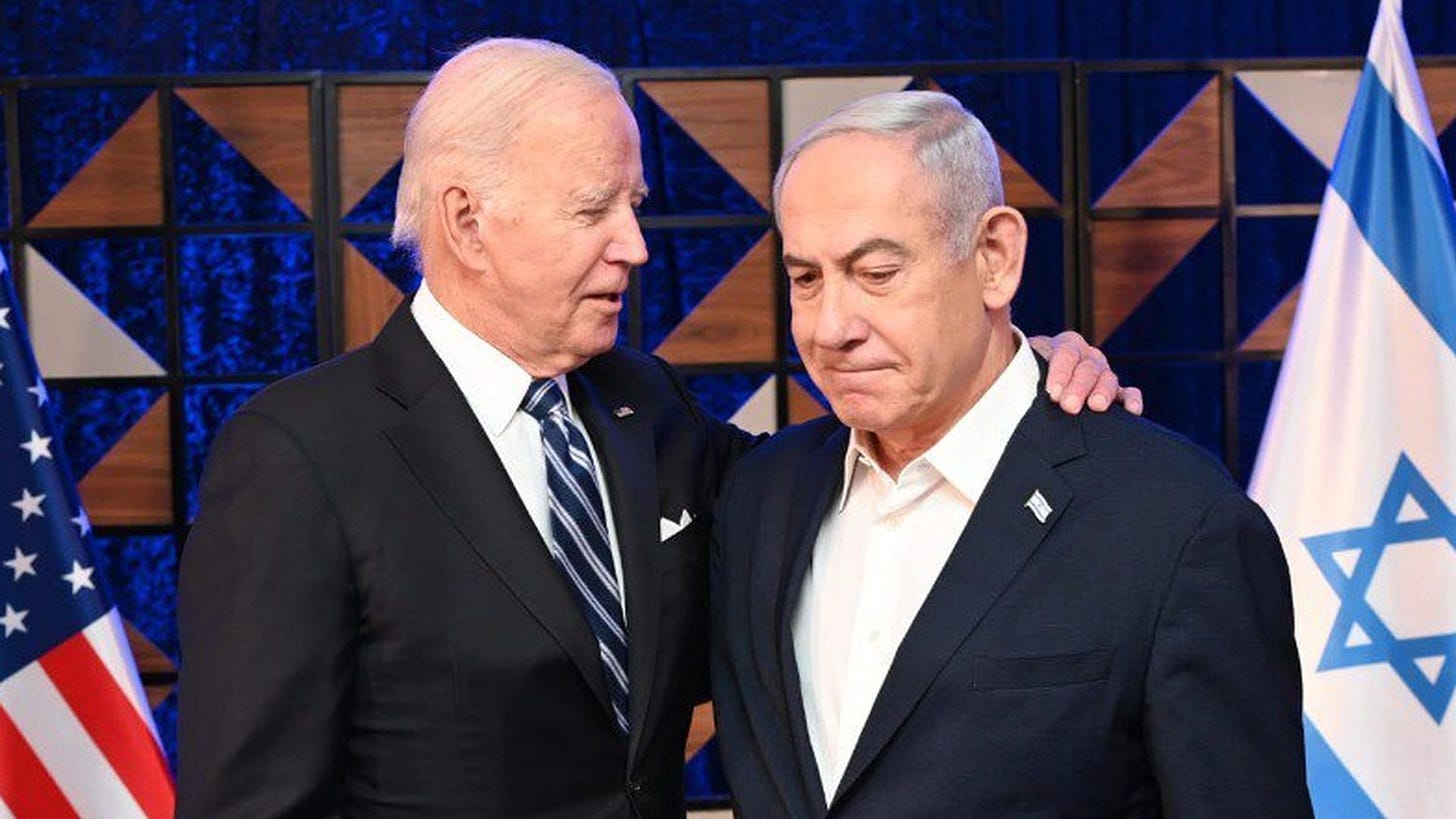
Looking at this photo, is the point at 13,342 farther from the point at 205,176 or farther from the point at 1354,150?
the point at 1354,150

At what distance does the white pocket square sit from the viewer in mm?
2062

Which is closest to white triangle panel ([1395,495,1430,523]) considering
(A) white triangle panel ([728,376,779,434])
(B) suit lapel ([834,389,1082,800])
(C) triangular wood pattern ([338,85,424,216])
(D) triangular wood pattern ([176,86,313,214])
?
(A) white triangle panel ([728,376,779,434])

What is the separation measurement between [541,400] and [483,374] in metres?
0.07

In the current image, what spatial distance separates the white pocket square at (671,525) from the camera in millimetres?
2062

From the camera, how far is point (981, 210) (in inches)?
70.9

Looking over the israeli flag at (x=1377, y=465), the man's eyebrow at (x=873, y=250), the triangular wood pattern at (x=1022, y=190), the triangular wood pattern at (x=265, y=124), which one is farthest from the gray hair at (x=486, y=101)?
the triangular wood pattern at (x=1022, y=190)

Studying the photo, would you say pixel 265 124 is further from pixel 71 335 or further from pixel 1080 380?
pixel 1080 380

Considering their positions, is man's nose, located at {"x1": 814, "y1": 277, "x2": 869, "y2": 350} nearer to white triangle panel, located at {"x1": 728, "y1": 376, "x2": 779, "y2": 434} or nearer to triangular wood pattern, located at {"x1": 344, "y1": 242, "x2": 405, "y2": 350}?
white triangle panel, located at {"x1": 728, "y1": 376, "x2": 779, "y2": 434}

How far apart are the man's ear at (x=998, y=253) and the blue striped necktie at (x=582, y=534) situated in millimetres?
502

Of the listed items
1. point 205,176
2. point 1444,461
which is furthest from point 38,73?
point 1444,461

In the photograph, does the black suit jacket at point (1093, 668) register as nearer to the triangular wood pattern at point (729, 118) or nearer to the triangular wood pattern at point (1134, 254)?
the triangular wood pattern at point (729, 118)

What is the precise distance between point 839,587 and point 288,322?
10.3ft

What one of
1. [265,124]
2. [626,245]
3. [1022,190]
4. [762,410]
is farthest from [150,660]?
[626,245]

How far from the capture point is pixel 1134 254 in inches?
167
